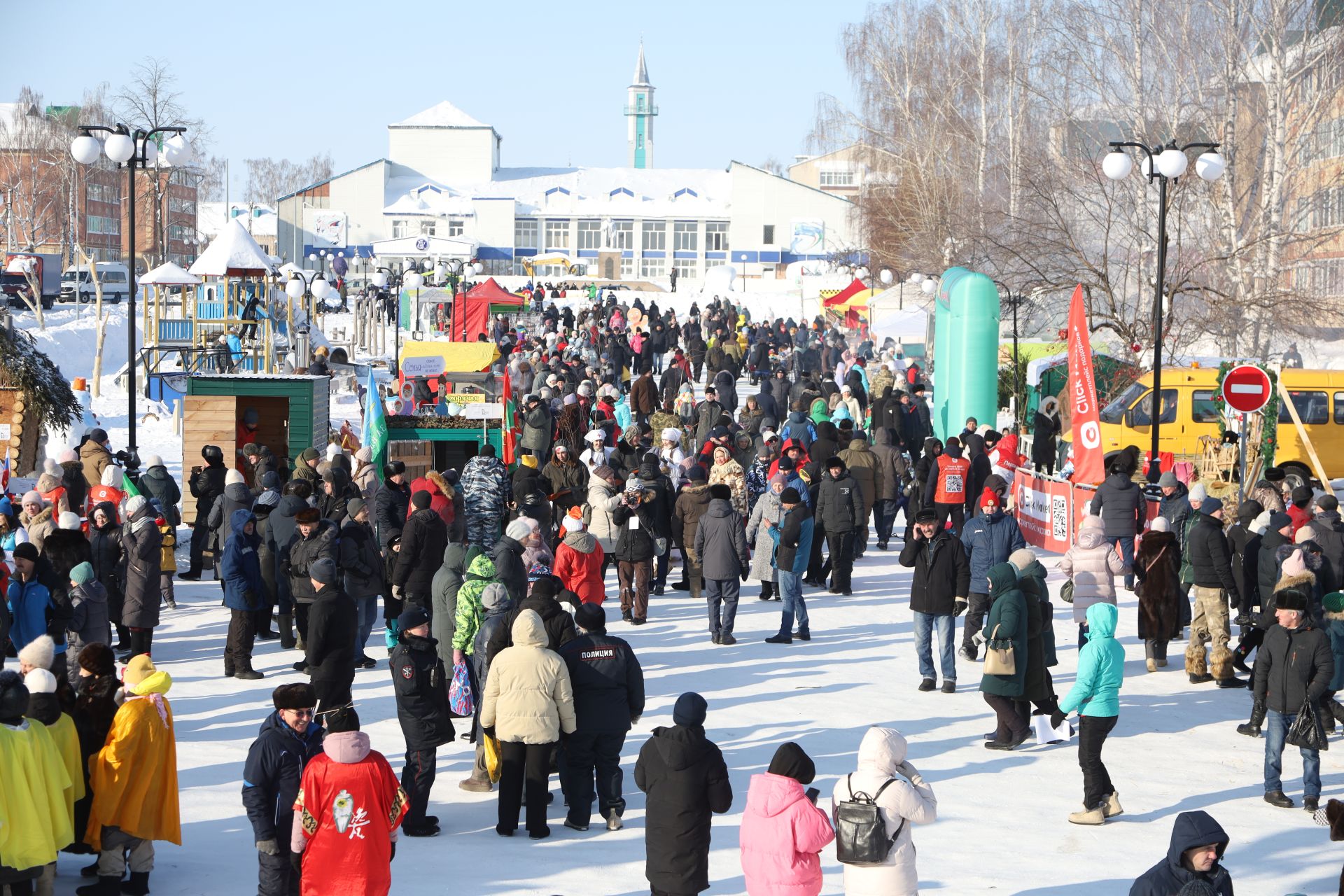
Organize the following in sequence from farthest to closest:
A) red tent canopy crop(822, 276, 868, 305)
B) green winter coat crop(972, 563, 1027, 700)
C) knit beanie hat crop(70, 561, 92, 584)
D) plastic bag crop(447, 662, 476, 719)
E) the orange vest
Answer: red tent canopy crop(822, 276, 868, 305) → the orange vest → green winter coat crop(972, 563, 1027, 700) → knit beanie hat crop(70, 561, 92, 584) → plastic bag crop(447, 662, 476, 719)

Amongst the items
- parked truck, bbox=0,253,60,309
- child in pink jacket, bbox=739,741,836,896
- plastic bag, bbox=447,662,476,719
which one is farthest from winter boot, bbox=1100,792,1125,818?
parked truck, bbox=0,253,60,309

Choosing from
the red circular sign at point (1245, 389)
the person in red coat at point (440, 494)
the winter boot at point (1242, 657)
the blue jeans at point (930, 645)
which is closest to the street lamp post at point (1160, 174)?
the red circular sign at point (1245, 389)

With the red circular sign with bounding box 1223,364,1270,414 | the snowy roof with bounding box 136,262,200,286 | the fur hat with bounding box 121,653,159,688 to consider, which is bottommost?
the fur hat with bounding box 121,653,159,688

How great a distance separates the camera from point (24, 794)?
5734 mm

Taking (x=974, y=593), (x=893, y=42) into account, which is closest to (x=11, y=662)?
(x=974, y=593)

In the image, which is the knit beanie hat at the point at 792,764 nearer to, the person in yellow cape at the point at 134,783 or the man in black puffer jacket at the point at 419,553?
the person in yellow cape at the point at 134,783

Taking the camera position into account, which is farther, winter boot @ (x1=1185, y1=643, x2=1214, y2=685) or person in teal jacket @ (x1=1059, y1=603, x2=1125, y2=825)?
winter boot @ (x1=1185, y1=643, x2=1214, y2=685)

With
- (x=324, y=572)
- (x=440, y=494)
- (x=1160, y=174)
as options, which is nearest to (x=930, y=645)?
(x=440, y=494)

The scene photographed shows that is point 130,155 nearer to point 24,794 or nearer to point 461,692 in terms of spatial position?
point 461,692

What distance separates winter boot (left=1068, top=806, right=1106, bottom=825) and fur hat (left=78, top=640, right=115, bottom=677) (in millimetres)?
4884

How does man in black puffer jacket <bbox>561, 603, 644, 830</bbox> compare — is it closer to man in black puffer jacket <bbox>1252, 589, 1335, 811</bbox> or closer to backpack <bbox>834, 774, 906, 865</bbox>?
backpack <bbox>834, 774, 906, 865</bbox>

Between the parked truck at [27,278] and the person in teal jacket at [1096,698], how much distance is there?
1557 inches

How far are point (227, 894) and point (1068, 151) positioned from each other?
99.2ft

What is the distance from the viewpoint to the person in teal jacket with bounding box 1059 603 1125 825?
7762 mm
